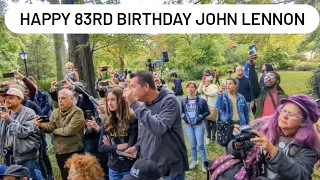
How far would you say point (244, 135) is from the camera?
1.56 metres

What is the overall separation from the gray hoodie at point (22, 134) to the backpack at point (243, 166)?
1965 millimetres

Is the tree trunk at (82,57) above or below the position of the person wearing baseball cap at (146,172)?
above

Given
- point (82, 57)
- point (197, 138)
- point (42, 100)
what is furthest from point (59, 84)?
point (82, 57)

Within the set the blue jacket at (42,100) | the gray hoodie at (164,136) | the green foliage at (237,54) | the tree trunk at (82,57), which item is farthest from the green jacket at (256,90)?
the green foliage at (237,54)

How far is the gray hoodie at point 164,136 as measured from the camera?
83.4 inches

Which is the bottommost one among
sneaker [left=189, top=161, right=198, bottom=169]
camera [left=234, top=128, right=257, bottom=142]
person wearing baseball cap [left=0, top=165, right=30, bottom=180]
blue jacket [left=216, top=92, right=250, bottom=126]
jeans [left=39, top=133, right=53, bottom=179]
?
sneaker [left=189, top=161, right=198, bottom=169]

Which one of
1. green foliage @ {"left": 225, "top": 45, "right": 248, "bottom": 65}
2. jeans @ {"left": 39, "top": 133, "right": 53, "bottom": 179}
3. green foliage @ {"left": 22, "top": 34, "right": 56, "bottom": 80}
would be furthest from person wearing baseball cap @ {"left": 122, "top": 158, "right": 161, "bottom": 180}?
green foliage @ {"left": 22, "top": 34, "right": 56, "bottom": 80}

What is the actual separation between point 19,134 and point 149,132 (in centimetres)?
140

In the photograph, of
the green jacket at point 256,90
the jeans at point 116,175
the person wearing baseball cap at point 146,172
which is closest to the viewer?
the person wearing baseball cap at point 146,172

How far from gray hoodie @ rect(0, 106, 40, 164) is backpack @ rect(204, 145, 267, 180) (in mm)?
1965

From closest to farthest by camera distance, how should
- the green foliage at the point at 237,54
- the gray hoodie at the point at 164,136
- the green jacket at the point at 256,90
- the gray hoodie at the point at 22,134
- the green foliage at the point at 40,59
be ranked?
the gray hoodie at the point at 164,136 → the gray hoodie at the point at 22,134 → the green jacket at the point at 256,90 → the green foliage at the point at 237,54 → the green foliage at the point at 40,59

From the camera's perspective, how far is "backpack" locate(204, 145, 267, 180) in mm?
1569

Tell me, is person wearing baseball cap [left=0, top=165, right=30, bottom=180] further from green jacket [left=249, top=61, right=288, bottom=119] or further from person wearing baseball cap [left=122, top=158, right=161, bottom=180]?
green jacket [left=249, top=61, right=288, bottom=119]

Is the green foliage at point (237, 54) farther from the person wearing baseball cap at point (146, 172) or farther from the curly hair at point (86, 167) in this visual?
the person wearing baseball cap at point (146, 172)
